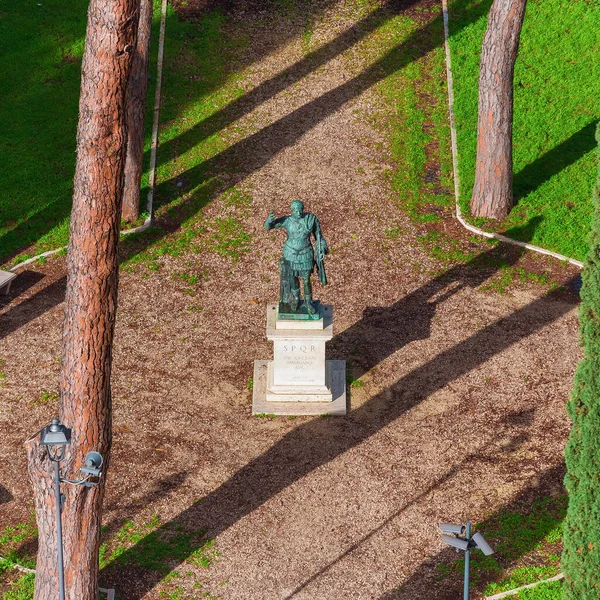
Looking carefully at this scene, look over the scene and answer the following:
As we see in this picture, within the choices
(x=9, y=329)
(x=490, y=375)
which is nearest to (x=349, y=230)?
(x=490, y=375)

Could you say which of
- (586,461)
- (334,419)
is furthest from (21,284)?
(586,461)

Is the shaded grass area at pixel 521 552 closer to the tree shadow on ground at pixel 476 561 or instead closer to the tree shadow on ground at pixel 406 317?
the tree shadow on ground at pixel 476 561

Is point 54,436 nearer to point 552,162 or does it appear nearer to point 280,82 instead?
point 552,162

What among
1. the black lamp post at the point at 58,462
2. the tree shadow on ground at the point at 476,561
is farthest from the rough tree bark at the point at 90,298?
the tree shadow on ground at the point at 476,561

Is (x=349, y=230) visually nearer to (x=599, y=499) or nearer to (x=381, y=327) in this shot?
(x=381, y=327)

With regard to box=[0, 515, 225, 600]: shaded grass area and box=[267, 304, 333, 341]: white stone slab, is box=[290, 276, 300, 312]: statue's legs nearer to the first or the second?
box=[267, 304, 333, 341]: white stone slab
